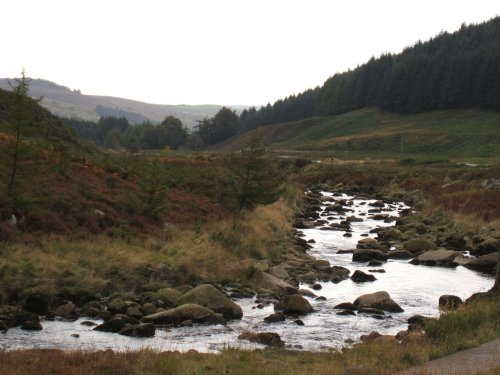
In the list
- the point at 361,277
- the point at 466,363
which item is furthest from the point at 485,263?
the point at 466,363

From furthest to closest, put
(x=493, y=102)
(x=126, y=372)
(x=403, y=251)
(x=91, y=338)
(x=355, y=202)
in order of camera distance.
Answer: (x=493, y=102)
(x=355, y=202)
(x=403, y=251)
(x=91, y=338)
(x=126, y=372)

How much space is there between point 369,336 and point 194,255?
923cm

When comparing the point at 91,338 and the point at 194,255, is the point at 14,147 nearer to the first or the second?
the point at 194,255

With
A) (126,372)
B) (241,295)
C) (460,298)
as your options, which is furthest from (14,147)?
(460,298)

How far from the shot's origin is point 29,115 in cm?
2161

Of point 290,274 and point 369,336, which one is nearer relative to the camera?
point 369,336

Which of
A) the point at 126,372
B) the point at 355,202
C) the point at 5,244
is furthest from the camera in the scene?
the point at 355,202

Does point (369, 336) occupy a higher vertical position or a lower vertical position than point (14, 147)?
lower

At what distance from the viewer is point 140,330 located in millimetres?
14664

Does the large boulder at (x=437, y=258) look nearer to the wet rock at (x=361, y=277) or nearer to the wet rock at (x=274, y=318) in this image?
the wet rock at (x=361, y=277)

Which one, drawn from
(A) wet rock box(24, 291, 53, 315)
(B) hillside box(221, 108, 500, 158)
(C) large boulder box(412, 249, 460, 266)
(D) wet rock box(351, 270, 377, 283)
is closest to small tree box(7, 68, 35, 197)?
(A) wet rock box(24, 291, 53, 315)

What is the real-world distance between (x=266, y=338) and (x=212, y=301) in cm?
347

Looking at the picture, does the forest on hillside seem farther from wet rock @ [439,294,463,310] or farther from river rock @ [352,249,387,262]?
wet rock @ [439,294,463,310]

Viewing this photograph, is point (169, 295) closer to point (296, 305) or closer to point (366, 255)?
point (296, 305)
